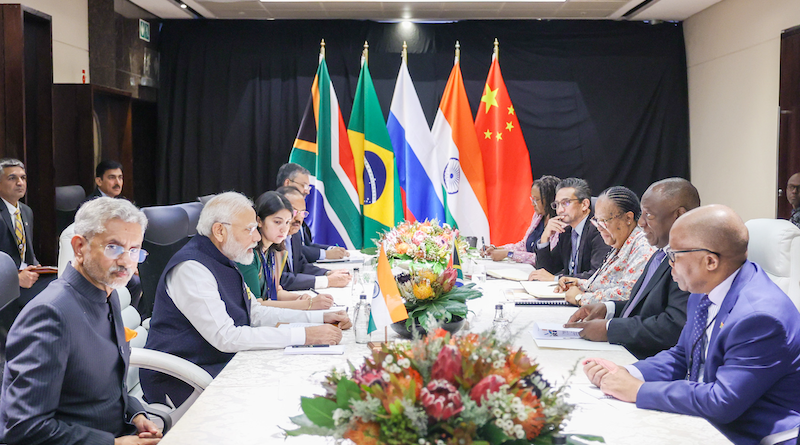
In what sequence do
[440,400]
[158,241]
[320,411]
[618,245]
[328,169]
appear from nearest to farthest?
1. [440,400]
2. [320,411]
3. [618,245]
4. [158,241]
5. [328,169]

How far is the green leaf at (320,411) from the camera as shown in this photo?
115 cm

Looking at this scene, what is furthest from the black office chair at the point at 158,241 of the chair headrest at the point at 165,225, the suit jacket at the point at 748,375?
the suit jacket at the point at 748,375

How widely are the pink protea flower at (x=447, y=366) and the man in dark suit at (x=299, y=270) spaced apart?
255 centimetres

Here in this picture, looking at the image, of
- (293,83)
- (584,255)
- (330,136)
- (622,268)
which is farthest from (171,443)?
(293,83)

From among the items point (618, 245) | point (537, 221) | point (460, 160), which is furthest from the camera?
point (460, 160)

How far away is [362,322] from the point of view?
2510 mm

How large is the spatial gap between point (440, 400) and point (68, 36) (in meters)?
5.84

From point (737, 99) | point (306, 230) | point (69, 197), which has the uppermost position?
point (737, 99)

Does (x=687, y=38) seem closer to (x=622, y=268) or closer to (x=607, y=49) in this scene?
(x=607, y=49)

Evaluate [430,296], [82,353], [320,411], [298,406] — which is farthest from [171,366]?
[320,411]

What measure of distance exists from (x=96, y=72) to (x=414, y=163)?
9.99 feet

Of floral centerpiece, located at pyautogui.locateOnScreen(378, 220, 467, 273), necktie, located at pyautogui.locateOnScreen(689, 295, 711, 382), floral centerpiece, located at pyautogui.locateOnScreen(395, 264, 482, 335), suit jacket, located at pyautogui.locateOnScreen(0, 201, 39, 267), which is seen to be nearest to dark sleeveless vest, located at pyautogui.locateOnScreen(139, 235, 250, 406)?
floral centerpiece, located at pyautogui.locateOnScreen(395, 264, 482, 335)

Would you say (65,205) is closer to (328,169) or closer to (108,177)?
(108,177)

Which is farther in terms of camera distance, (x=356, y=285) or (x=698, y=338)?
(x=356, y=285)
